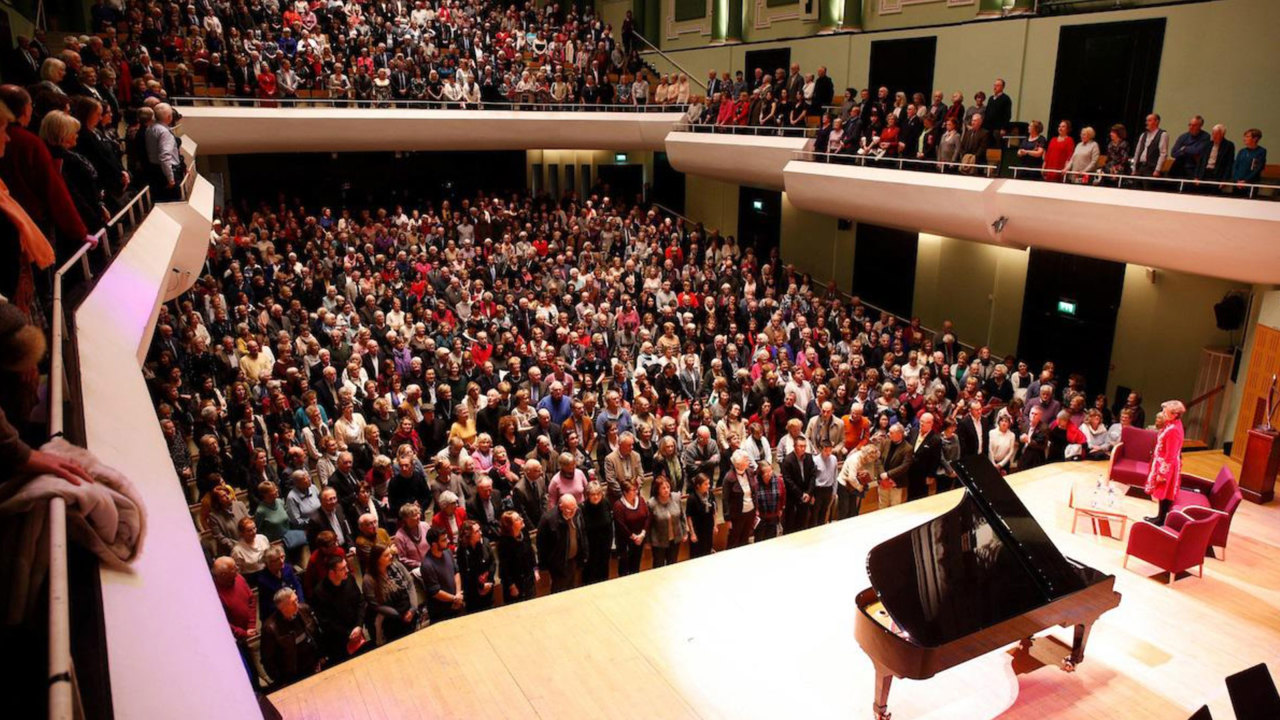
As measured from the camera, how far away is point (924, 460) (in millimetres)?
6641

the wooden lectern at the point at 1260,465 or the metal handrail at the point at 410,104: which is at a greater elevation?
the metal handrail at the point at 410,104

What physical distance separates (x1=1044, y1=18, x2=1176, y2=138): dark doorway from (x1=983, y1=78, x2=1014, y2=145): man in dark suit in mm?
1738

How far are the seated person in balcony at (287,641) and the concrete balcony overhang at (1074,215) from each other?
308 inches

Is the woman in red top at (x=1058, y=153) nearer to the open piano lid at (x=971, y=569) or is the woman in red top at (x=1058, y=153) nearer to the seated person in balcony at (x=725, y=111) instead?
the open piano lid at (x=971, y=569)

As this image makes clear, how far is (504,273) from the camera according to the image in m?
11.1

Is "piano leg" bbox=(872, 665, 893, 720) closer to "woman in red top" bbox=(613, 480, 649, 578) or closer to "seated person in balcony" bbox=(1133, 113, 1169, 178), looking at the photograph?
"woman in red top" bbox=(613, 480, 649, 578)

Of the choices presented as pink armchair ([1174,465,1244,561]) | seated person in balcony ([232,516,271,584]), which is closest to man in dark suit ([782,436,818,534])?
pink armchair ([1174,465,1244,561])

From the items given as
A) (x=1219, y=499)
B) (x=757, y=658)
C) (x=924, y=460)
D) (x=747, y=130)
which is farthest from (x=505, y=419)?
(x=747, y=130)

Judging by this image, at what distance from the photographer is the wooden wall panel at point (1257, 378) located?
7.43 meters

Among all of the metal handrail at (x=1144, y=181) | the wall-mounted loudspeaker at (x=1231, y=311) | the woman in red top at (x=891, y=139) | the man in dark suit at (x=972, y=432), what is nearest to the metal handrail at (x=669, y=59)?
the woman in red top at (x=891, y=139)

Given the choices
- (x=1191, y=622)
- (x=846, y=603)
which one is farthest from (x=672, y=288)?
(x=1191, y=622)

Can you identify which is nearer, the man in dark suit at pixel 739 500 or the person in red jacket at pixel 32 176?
→ the person in red jacket at pixel 32 176

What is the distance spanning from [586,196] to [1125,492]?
513 inches

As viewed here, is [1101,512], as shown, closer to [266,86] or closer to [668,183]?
[266,86]
